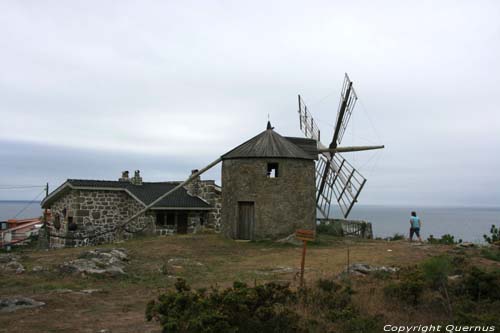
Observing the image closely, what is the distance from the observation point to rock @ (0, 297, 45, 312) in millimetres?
9180

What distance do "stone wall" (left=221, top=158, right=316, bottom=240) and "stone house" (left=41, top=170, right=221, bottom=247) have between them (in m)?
6.30

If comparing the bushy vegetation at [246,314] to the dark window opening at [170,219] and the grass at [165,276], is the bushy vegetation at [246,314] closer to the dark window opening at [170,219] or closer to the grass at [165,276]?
the grass at [165,276]

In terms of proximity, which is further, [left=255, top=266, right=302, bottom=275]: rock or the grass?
[left=255, top=266, right=302, bottom=275]: rock

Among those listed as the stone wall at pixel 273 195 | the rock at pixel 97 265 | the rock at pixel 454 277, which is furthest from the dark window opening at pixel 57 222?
the rock at pixel 454 277

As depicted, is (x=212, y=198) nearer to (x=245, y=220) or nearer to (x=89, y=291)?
(x=245, y=220)

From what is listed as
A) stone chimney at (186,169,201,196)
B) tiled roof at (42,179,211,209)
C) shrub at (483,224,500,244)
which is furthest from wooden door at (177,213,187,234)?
shrub at (483,224,500,244)

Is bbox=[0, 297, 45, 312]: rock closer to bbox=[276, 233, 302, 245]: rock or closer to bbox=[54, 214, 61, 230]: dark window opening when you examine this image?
bbox=[276, 233, 302, 245]: rock

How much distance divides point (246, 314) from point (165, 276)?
20.0 ft

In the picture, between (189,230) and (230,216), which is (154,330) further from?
(189,230)

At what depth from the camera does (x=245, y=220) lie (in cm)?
2220

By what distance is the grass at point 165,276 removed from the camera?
8.72 metres

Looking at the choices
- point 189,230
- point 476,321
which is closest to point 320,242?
point 189,230

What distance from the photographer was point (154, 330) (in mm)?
7984

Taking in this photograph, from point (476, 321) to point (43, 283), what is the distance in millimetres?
9350
